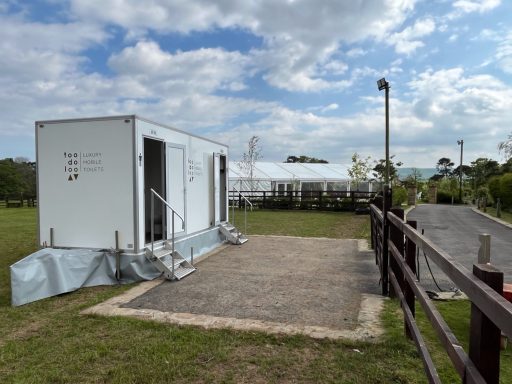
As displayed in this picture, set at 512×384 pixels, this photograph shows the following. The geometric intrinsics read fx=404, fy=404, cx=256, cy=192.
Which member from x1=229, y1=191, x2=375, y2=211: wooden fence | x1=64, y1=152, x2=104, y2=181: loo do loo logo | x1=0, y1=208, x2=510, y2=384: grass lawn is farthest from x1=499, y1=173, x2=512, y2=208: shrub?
x1=64, y1=152, x2=104, y2=181: loo do loo logo

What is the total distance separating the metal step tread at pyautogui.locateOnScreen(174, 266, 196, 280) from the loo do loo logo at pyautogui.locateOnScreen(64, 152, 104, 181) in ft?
6.28

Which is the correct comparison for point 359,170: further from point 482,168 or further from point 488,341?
point 488,341

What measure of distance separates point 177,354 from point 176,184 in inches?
160

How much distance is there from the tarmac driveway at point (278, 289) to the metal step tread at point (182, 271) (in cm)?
8

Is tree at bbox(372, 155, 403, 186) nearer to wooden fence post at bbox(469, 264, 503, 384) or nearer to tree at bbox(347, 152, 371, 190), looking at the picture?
tree at bbox(347, 152, 371, 190)

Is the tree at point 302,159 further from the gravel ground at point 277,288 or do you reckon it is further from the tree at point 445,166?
the gravel ground at point 277,288

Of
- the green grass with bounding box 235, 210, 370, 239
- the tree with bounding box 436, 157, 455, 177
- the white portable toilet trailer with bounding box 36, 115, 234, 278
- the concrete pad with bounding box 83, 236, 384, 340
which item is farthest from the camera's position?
the tree with bounding box 436, 157, 455, 177

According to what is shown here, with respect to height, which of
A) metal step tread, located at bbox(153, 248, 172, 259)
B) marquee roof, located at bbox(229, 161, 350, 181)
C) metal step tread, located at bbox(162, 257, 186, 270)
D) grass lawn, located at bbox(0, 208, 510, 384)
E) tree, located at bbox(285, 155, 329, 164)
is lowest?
grass lawn, located at bbox(0, 208, 510, 384)

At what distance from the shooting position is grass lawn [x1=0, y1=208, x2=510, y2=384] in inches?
122

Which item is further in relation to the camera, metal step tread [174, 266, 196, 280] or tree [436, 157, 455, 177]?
tree [436, 157, 455, 177]

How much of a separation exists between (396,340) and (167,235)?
4.36 m

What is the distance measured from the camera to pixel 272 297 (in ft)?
17.0

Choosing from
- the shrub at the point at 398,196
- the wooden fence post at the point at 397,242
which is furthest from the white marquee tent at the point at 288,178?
the wooden fence post at the point at 397,242

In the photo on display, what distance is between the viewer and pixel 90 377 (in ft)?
10.2
